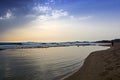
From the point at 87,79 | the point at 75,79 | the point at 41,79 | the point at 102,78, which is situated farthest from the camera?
the point at 41,79

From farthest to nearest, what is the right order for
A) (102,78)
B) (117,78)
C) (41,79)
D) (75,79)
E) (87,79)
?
(41,79), (75,79), (87,79), (102,78), (117,78)

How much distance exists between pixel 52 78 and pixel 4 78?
4612mm

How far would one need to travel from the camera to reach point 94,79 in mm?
11523

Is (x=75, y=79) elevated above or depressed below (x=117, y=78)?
below

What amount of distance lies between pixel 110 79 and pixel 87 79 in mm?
Answer: 2294

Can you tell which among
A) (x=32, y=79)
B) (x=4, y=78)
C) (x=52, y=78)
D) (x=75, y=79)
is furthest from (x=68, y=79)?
(x=4, y=78)

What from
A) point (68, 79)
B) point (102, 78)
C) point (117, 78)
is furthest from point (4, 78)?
point (117, 78)

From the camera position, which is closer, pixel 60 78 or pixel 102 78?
pixel 102 78

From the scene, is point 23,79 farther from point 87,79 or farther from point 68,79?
point 87,79

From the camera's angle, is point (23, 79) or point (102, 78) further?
point (23, 79)

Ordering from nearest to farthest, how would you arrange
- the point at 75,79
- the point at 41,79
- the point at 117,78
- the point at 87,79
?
the point at 117,78
the point at 87,79
the point at 75,79
the point at 41,79

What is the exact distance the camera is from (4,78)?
50.1 feet

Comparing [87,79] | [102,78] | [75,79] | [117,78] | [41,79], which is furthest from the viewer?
[41,79]

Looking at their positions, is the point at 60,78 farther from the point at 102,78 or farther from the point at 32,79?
the point at 102,78
